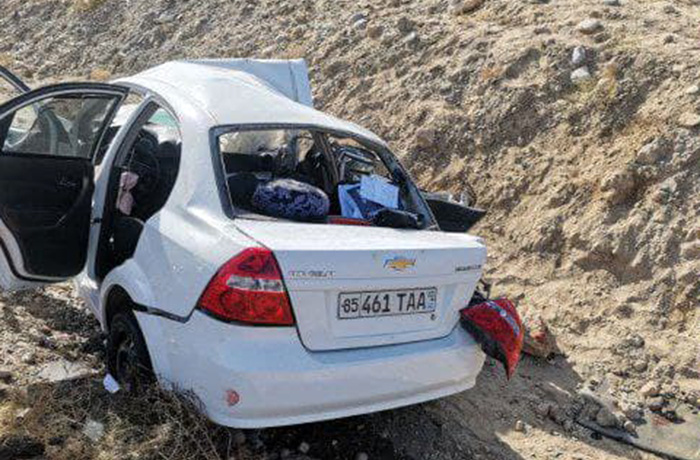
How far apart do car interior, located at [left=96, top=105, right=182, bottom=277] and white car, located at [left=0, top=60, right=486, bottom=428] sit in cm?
1

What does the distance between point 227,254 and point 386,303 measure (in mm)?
747

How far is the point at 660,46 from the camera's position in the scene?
24.3 feet

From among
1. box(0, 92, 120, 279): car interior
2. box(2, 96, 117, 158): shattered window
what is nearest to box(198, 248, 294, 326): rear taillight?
box(0, 92, 120, 279): car interior

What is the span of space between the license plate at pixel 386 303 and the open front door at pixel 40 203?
1710 millimetres

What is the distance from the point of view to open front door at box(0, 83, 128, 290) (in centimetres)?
432

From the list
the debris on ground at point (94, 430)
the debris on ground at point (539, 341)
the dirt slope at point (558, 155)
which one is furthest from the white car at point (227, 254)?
the debris on ground at point (539, 341)

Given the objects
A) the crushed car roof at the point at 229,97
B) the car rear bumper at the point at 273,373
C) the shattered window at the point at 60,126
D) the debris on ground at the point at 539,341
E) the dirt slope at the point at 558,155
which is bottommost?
the debris on ground at the point at 539,341

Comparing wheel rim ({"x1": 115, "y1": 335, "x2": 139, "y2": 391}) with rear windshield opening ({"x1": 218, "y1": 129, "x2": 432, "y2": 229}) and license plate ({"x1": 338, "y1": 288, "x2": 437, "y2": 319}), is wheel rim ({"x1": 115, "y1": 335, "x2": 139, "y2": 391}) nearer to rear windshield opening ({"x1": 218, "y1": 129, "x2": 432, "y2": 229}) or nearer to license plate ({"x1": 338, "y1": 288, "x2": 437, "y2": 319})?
rear windshield opening ({"x1": 218, "y1": 129, "x2": 432, "y2": 229})

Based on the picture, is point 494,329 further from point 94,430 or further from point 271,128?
point 94,430

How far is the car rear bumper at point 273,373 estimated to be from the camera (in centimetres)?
325

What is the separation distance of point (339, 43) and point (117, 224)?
266 inches

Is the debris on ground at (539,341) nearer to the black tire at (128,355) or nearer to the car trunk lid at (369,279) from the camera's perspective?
the car trunk lid at (369,279)

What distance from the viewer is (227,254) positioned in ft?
10.8

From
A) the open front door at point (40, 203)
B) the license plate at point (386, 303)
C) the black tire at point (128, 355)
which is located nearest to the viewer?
the license plate at point (386, 303)
